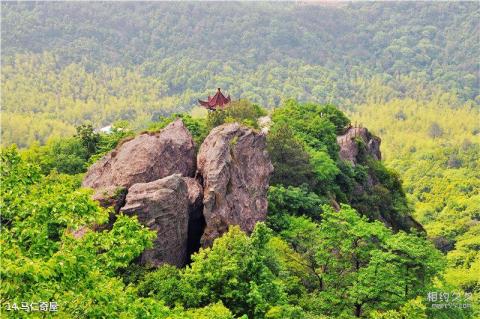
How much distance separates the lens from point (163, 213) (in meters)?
21.6

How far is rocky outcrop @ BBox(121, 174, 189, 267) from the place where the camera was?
21.2 metres

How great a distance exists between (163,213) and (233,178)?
501cm

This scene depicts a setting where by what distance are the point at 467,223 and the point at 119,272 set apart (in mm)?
59994

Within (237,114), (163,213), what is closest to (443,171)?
(237,114)

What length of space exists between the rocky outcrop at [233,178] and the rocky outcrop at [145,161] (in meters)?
0.80

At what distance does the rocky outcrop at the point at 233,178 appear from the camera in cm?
2392

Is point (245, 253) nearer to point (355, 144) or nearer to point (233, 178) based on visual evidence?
point (233, 178)

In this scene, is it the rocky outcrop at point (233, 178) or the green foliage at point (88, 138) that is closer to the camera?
the rocky outcrop at point (233, 178)

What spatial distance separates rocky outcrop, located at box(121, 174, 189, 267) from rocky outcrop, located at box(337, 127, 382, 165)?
2245 cm

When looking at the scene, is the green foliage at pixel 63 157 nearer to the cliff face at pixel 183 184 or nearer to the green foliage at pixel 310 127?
the cliff face at pixel 183 184

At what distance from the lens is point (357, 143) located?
46969mm

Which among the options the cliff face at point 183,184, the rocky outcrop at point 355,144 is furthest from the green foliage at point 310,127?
the cliff face at point 183,184

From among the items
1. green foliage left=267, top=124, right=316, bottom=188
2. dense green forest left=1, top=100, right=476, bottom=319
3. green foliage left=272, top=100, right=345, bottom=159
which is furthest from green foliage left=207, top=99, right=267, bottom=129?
green foliage left=267, top=124, right=316, bottom=188

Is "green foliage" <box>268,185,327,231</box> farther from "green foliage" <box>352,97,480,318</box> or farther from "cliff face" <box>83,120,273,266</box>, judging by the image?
"green foliage" <box>352,97,480,318</box>
